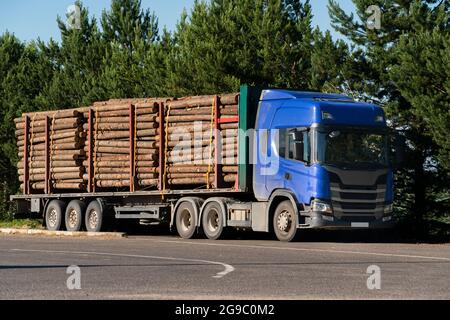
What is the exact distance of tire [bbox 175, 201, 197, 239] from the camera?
27.5m

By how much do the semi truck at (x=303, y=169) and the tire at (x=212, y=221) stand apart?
3cm

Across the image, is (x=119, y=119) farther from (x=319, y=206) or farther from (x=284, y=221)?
(x=319, y=206)

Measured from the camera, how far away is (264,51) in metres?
39.4

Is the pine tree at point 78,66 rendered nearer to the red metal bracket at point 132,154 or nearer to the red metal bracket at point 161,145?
the red metal bracket at point 132,154

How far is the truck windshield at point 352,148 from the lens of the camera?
79.2ft

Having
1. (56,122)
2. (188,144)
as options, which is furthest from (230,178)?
(56,122)

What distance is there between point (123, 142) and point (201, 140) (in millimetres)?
3830

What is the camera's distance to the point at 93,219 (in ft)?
103

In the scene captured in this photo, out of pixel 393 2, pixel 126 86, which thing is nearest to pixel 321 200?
pixel 393 2

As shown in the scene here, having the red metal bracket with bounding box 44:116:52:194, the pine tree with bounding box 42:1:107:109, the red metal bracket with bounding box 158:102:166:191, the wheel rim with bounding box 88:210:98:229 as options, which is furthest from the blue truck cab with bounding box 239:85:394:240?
the pine tree with bounding box 42:1:107:109

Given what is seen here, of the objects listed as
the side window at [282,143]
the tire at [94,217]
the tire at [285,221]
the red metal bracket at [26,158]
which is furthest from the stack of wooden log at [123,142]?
the side window at [282,143]

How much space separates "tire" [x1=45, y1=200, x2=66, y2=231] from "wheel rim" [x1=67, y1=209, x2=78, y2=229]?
448 millimetres
